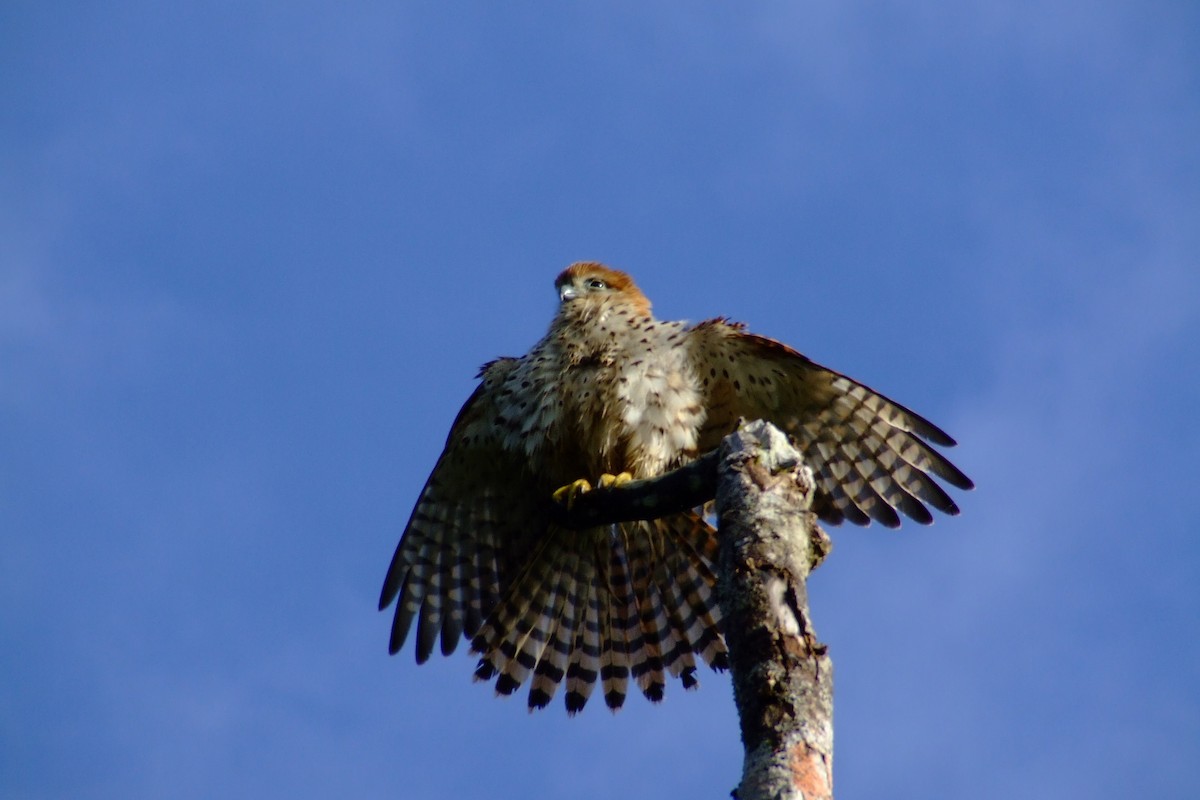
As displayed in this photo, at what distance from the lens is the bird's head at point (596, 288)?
721 cm

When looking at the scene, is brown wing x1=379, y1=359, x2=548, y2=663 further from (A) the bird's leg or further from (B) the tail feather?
(A) the bird's leg

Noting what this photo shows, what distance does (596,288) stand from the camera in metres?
7.39

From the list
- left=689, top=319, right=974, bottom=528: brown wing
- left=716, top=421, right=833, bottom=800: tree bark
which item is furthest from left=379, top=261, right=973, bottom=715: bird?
left=716, top=421, right=833, bottom=800: tree bark

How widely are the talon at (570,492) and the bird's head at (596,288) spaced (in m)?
1.15

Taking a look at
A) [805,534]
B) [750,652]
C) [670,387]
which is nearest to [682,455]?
[670,387]

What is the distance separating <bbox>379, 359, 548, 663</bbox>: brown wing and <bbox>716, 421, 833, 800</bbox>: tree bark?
10.1 feet

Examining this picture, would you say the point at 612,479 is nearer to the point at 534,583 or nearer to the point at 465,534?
the point at 534,583

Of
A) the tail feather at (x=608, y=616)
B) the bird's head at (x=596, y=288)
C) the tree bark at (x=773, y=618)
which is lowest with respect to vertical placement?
the tree bark at (x=773, y=618)

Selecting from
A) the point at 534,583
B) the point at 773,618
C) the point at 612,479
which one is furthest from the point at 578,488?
the point at 773,618

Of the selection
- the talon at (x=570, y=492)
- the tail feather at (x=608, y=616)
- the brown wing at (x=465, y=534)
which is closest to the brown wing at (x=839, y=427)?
the tail feather at (x=608, y=616)

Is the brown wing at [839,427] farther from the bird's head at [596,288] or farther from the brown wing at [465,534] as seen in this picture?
the brown wing at [465,534]

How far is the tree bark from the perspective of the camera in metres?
3.03

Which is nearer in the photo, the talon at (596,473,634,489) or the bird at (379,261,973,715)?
the talon at (596,473,634,489)

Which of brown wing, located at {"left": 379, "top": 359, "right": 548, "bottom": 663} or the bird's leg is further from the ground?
brown wing, located at {"left": 379, "top": 359, "right": 548, "bottom": 663}
